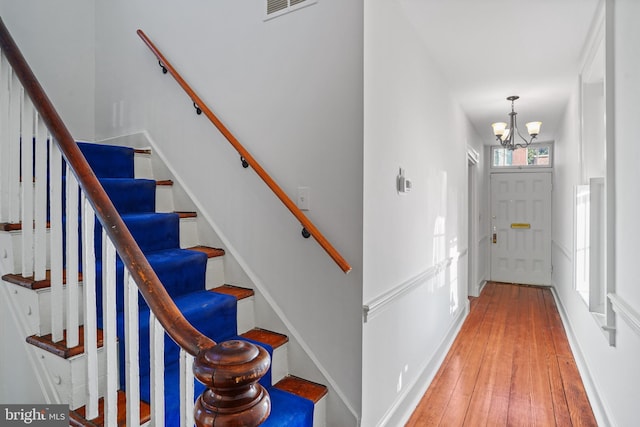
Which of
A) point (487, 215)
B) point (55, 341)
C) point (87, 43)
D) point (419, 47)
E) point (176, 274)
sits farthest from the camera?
point (487, 215)

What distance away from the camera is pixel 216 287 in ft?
7.43

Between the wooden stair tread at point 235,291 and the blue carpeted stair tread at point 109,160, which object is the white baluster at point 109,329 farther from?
the blue carpeted stair tread at point 109,160

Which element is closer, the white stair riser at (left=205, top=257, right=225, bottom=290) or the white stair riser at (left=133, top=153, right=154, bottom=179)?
the white stair riser at (left=205, top=257, right=225, bottom=290)

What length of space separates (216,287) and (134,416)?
1.21 m

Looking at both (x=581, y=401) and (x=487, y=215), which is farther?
(x=487, y=215)

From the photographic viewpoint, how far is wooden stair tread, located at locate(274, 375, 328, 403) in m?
1.83

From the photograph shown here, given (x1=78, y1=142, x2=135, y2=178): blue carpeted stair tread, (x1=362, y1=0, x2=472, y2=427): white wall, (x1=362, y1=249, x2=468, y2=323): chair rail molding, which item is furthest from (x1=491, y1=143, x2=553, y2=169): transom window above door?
(x1=78, y1=142, x2=135, y2=178): blue carpeted stair tread

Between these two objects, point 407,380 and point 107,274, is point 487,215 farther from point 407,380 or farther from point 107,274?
point 107,274

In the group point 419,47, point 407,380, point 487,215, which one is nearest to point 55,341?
point 407,380

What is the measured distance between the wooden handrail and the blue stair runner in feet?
2.05

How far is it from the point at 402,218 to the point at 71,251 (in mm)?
1762

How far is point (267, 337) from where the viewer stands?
2033mm

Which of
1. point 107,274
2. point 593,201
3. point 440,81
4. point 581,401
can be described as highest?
point 440,81

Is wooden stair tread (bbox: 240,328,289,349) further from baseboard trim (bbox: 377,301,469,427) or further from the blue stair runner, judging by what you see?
baseboard trim (bbox: 377,301,469,427)
